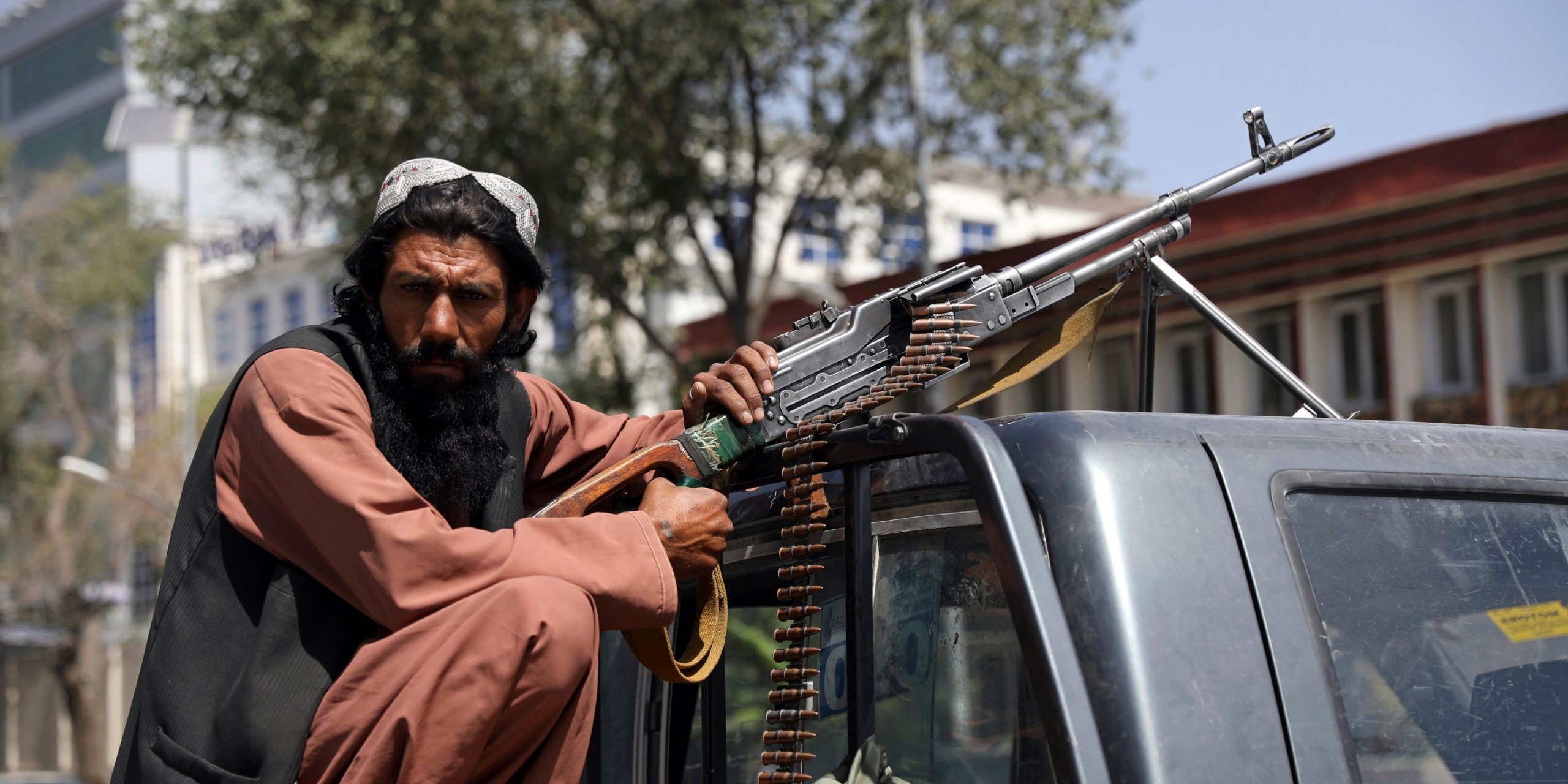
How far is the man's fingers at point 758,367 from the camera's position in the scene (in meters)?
2.43

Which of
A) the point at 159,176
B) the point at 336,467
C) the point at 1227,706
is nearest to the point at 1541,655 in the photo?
the point at 1227,706

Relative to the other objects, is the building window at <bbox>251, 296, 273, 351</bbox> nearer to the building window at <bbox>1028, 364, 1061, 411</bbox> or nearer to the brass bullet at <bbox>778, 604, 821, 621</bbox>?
the building window at <bbox>1028, 364, 1061, 411</bbox>

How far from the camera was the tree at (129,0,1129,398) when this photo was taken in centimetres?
1375

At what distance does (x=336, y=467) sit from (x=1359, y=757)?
1.33 meters

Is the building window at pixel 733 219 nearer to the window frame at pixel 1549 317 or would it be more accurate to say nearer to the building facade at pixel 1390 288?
the building facade at pixel 1390 288

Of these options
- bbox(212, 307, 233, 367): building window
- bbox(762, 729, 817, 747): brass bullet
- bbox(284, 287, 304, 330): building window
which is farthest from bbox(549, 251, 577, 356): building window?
bbox(212, 307, 233, 367): building window

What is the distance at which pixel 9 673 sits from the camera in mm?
40156

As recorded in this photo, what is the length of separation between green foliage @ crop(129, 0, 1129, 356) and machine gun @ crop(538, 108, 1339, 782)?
11.1 meters

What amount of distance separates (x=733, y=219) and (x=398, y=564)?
13430mm

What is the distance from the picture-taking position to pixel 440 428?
2.49 meters

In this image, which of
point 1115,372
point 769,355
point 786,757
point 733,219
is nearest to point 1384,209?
point 1115,372

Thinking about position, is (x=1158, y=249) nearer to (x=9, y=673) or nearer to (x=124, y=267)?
(x=124, y=267)

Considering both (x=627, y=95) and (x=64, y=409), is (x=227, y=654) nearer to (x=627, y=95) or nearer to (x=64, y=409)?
(x=627, y=95)

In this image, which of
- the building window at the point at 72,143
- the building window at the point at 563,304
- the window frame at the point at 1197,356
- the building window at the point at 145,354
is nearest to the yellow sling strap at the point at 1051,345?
the building window at the point at 563,304
